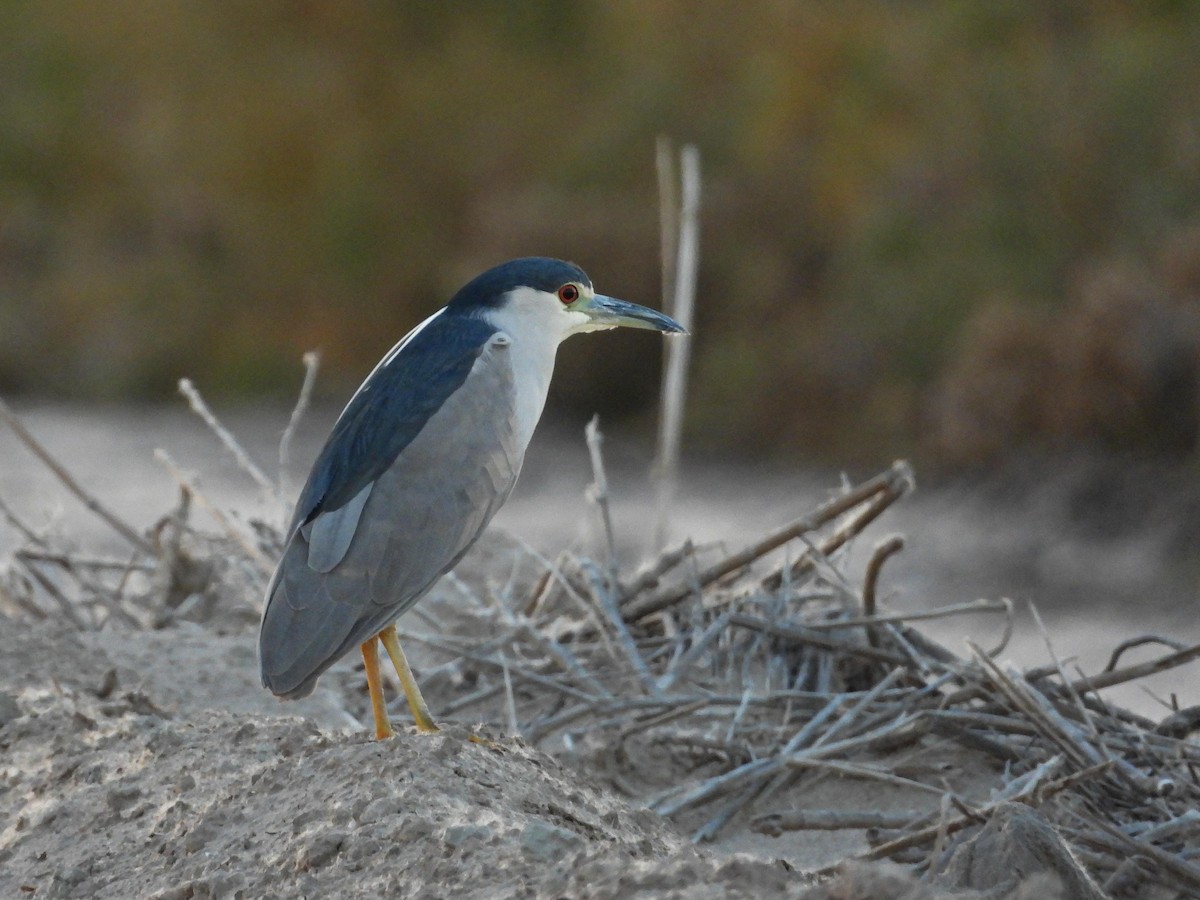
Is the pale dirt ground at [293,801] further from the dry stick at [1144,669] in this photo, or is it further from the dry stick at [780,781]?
the dry stick at [1144,669]

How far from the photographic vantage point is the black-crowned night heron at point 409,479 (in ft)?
10.8

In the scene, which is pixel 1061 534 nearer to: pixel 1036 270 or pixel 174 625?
pixel 1036 270

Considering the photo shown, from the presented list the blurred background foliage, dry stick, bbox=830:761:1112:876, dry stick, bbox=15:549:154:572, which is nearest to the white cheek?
dry stick, bbox=830:761:1112:876

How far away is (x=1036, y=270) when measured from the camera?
1171 centimetres

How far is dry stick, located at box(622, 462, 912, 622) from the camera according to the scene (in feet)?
13.5

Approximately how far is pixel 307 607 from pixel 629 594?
1.44m

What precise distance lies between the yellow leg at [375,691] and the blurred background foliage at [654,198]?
7584 millimetres

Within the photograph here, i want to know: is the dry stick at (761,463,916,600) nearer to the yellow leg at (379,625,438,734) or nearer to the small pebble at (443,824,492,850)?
the yellow leg at (379,625,438,734)

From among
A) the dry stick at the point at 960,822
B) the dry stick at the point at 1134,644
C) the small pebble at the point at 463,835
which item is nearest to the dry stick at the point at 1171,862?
the dry stick at the point at 960,822

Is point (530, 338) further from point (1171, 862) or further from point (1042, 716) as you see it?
point (1171, 862)

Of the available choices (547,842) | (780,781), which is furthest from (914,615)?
(547,842)

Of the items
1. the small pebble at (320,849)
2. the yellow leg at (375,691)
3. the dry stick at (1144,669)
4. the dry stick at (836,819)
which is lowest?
the dry stick at (836,819)

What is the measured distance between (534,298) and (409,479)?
1.84 ft

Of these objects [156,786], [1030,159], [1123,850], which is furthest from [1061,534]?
[156,786]
